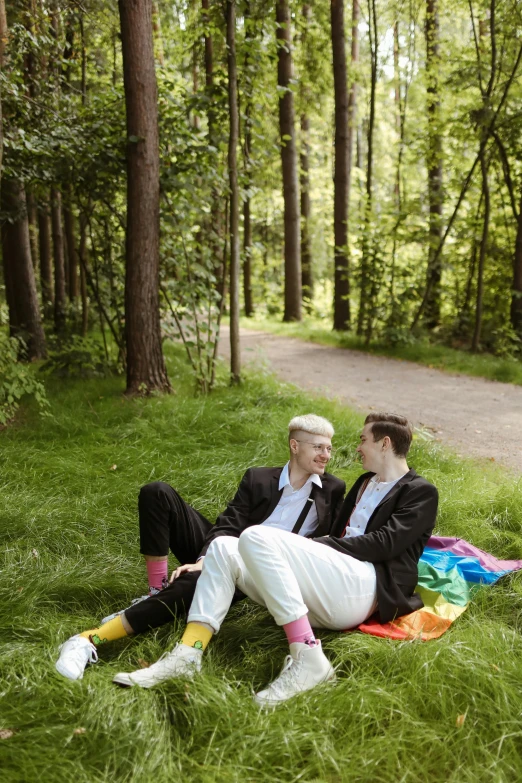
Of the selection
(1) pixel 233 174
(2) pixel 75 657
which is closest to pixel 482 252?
(1) pixel 233 174

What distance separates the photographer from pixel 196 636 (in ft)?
9.07

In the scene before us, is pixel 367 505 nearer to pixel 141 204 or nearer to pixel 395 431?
pixel 395 431

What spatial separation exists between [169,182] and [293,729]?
6.53 metres

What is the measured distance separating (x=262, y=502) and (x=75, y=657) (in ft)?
4.01

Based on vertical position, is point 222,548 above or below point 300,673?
above

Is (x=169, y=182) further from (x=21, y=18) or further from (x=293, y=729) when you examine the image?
(x=293, y=729)

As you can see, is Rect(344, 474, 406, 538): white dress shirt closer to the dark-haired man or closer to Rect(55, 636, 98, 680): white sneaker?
the dark-haired man

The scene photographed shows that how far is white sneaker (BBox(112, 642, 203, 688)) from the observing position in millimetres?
2621

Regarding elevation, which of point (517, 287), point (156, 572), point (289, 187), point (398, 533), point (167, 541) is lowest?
point (156, 572)

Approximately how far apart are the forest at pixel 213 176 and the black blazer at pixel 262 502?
324 centimetres

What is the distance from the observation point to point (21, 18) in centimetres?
866

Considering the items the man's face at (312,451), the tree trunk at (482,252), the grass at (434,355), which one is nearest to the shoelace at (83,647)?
the man's face at (312,451)

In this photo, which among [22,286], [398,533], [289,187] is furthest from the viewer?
[289,187]

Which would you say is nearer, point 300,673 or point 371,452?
point 300,673
